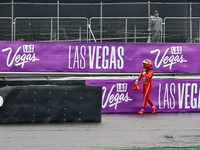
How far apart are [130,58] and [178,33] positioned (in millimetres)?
3033

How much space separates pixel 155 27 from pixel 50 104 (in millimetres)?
6329

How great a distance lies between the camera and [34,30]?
55.5 feet

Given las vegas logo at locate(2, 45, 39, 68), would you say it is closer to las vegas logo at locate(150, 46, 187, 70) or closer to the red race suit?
the red race suit

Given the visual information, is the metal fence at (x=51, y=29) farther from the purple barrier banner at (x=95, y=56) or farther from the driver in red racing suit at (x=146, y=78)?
the driver in red racing suit at (x=146, y=78)

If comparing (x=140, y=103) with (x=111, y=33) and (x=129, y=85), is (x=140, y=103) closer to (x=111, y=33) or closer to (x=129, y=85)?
(x=129, y=85)

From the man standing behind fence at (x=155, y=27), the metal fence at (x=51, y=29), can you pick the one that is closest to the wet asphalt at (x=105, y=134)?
the man standing behind fence at (x=155, y=27)

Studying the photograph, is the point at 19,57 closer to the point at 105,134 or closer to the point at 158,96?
the point at 158,96

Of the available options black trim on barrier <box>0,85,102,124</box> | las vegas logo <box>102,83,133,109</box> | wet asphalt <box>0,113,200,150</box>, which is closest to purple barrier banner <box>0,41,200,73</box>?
las vegas logo <box>102,83,133,109</box>

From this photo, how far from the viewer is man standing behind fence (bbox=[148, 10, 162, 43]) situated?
16.7 metres

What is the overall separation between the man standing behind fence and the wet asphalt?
4454 millimetres

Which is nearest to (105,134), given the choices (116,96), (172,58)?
(116,96)

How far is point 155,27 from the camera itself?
16.8 m

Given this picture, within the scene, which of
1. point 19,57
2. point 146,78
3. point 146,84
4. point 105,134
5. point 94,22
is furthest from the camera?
point 94,22

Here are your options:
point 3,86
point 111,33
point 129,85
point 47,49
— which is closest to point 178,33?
point 111,33
